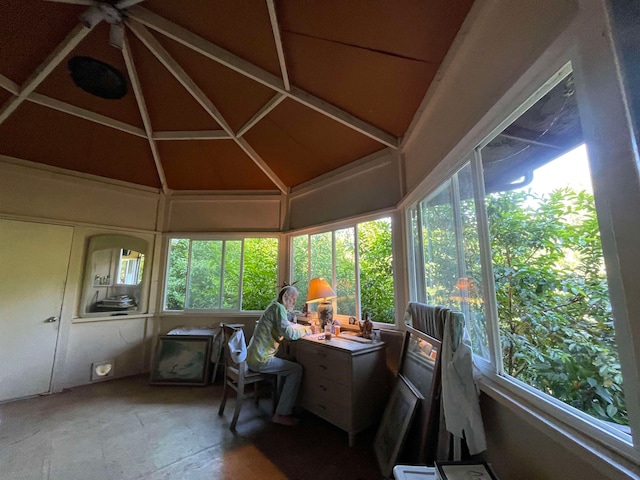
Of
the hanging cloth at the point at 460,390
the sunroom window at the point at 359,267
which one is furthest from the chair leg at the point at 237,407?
the hanging cloth at the point at 460,390

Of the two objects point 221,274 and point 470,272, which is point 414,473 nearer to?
point 470,272

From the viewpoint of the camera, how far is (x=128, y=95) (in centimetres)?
285

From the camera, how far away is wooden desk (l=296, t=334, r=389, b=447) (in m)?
2.34

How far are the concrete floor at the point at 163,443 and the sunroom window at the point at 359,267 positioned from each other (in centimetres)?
123

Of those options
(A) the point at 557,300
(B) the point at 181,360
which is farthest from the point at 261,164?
(A) the point at 557,300

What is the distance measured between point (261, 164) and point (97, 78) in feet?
6.26

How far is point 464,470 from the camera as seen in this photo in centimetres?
117

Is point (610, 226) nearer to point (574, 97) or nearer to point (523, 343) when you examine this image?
point (574, 97)

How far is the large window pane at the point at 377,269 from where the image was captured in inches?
118

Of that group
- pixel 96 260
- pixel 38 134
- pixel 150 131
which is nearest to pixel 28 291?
pixel 96 260

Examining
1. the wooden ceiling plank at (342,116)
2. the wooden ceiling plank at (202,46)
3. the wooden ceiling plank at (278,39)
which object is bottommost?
the wooden ceiling plank at (342,116)

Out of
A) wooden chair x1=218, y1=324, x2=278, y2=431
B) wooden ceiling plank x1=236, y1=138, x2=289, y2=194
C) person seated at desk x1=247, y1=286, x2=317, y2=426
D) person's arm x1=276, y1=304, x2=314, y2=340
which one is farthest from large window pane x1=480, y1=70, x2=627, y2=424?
wooden ceiling plank x1=236, y1=138, x2=289, y2=194

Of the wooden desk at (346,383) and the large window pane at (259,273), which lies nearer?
the wooden desk at (346,383)

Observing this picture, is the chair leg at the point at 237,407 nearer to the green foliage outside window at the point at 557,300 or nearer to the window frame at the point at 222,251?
the window frame at the point at 222,251
